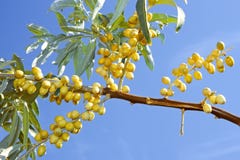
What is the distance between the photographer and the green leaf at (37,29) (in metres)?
2.30

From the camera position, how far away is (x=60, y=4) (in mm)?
1980

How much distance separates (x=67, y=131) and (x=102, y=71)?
25 centimetres

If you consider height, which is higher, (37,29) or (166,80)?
(37,29)

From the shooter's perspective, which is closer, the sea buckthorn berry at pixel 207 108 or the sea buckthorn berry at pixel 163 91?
the sea buckthorn berry at pixel 207 108

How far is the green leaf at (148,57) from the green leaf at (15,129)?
0.62 m

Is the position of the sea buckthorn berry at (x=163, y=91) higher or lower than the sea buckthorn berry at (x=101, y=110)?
higher

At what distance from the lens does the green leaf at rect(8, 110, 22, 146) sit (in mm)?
1773

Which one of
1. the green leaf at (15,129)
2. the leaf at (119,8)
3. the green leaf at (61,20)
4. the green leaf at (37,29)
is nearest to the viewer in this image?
the leaf at (119,8)

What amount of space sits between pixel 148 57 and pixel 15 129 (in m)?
0.68

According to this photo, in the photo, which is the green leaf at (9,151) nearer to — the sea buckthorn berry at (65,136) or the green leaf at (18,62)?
the sea buckthorn berry at (65,136)

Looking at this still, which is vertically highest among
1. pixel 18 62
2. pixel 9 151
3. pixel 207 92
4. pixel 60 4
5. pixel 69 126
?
pixel 60 4

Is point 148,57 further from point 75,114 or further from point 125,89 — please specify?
point 75,114

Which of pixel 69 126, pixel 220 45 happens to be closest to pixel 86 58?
pixel 69 126

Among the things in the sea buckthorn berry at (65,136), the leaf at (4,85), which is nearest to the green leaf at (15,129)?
the leaf at (4,85)
